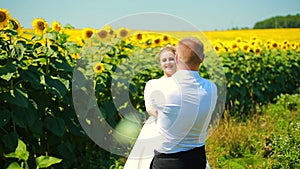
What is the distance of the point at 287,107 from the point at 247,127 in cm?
185

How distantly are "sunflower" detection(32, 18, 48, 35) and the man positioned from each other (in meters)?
1.57

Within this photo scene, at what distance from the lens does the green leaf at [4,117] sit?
308cm

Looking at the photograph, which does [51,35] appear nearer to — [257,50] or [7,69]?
[7,69]

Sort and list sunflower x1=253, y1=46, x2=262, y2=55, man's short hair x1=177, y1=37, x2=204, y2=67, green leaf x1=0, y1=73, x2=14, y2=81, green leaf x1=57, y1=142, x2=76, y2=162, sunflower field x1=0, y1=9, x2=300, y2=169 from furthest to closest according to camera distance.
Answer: sunflower x1=253, y1=46, x2=262, y2=55
green leaf x1=57, y1=142, x2=76, y2=162
sunflower field x1=0, y1=9, x2=300, y2=169
green leaf x1=0, y1=73, x2=14, y2=81
man's short hair x1=177, y1=37, x2=204, y2=67

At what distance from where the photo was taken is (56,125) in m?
3.45

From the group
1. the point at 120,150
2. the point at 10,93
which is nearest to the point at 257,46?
the point at 120,150

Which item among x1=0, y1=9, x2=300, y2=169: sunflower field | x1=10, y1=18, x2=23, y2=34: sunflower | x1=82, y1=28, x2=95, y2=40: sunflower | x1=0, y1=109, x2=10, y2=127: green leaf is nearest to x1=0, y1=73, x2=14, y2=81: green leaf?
x1=0, y1=9, x2=300, y2=169: sunflower field

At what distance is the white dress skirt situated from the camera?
9.98 feet

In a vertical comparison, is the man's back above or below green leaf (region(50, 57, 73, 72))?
below

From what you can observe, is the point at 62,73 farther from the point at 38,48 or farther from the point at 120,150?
the point at 120,150

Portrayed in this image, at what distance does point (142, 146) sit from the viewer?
3162 mm

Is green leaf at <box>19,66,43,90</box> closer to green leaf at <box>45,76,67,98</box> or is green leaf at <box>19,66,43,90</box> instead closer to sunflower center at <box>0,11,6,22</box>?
green leaf at <box>45,76,67,98</box>

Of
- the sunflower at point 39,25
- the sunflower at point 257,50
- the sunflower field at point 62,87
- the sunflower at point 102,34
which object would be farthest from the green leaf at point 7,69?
the sunflower at point 257,50

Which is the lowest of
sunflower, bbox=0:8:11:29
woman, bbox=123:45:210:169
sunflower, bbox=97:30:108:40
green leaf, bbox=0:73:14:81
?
woman, bbox=123:45:210:169
